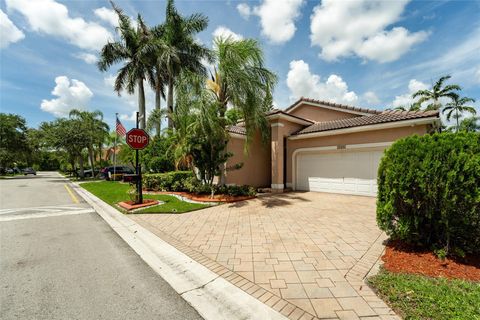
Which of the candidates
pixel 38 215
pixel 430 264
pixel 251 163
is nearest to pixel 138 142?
pixel 38 215

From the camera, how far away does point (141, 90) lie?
2041cm

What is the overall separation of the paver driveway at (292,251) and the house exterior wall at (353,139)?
3830 mm

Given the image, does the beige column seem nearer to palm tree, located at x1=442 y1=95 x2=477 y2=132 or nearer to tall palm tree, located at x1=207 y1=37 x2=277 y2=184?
tall palm tree, located at x1=207 y1=37 x2=277 y2=184

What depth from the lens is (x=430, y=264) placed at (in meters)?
3.60

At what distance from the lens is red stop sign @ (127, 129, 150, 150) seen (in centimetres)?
824

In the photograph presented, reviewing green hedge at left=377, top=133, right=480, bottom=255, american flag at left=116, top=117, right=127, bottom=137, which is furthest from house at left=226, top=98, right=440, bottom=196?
american flag at left=116, top=117, right=127, bottom=137

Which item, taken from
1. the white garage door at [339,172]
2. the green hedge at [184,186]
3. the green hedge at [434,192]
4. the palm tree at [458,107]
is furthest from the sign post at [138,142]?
the palm tree at [458,107]

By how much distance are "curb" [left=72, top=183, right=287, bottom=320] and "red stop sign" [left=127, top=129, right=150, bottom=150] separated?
4250 millimetres

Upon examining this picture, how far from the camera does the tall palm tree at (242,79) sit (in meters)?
8.40

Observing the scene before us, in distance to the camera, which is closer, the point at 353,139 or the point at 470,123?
the point at 353,139

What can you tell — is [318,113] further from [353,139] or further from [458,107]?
[458,107]

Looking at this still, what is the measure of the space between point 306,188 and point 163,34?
62.9 feet

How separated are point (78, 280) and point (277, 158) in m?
10.2

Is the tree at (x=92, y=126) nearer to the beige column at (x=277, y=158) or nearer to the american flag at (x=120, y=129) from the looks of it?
the american flag at (x=120, y=129)
